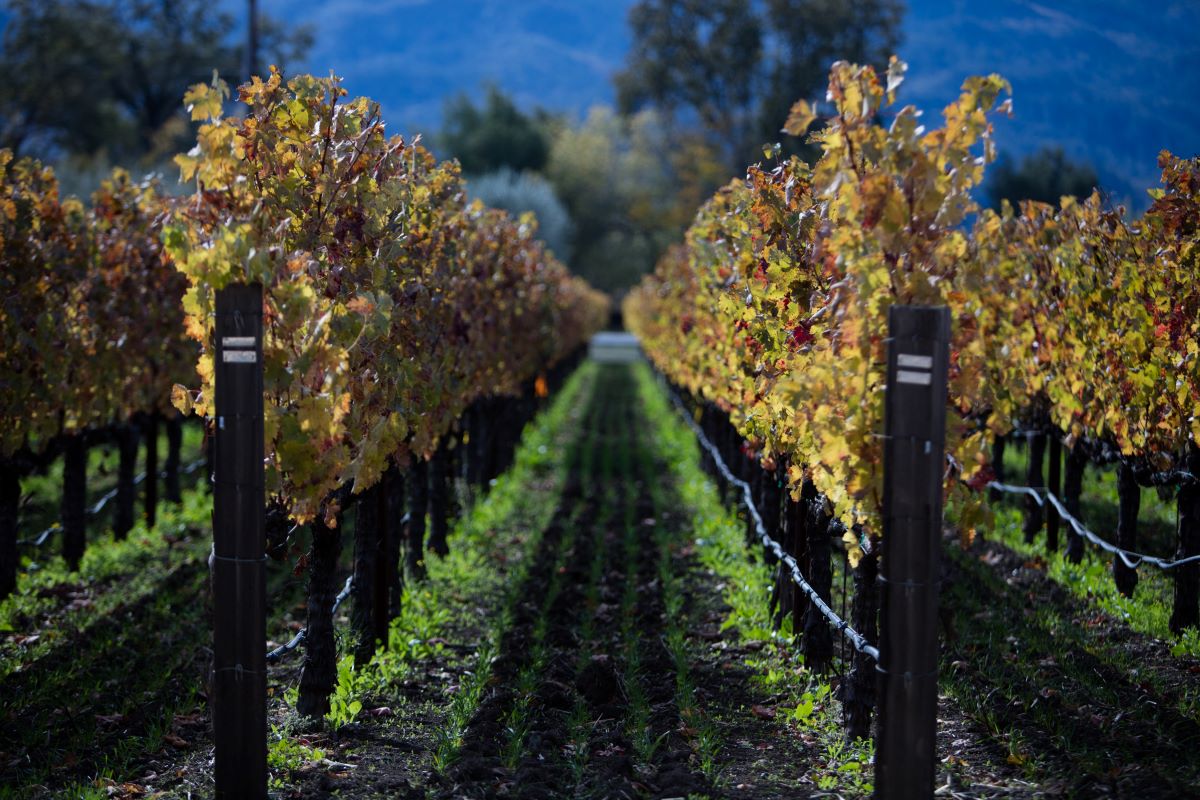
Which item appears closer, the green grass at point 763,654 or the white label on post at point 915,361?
the white label on post at point 915,361

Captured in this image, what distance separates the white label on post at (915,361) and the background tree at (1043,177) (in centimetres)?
3685

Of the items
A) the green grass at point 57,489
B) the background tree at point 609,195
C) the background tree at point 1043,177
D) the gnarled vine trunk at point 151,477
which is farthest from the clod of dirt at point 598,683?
the background tree at point 609,195

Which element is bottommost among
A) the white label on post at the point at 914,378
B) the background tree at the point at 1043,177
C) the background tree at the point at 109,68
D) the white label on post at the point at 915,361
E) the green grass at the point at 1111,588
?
the green grass at the point at 1111,588

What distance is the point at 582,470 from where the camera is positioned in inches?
633

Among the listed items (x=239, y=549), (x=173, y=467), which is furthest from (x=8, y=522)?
(x=239, y=549)

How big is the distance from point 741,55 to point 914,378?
44062 mm

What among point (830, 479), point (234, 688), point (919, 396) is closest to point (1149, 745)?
point (830, 479)

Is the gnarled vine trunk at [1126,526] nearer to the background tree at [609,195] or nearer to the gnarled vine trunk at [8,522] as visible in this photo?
the gnarled vine trunk at [8,522]

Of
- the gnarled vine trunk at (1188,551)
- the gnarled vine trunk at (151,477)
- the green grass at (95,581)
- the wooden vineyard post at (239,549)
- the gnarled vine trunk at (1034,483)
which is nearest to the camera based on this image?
the wooden vineyard post at (239,549)

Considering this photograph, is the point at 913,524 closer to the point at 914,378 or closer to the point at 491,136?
the point at 914,378

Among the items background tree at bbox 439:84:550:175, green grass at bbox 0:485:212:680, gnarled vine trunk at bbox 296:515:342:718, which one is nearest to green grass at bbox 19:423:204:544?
green grass at bbox 0:485:212:680

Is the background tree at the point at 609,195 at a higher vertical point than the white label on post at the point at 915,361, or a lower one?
higher

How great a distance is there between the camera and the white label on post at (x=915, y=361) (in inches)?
158

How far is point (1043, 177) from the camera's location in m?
40.4
